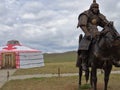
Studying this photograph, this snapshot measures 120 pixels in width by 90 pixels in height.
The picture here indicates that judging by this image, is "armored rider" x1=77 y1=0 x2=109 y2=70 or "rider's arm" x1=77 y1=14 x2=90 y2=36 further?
"rider's arm" x1=77 y1=14 x2=90 y2=36

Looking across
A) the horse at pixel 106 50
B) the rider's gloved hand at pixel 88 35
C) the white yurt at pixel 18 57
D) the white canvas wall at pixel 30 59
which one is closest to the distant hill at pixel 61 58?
the white canvas wall at pixel 30 59

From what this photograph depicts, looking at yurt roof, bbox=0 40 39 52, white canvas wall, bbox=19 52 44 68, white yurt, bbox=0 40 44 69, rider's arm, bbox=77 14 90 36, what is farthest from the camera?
yurt roof, bbox=0 40 39 52

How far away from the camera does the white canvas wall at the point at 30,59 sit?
4025 centimetres

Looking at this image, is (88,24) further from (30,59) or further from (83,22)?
(30,59)

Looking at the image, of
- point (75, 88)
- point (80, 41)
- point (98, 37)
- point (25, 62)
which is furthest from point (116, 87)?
point (25, 62)

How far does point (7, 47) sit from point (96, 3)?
29.2 m

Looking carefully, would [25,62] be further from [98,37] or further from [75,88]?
[98,37]

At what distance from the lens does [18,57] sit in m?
39.8

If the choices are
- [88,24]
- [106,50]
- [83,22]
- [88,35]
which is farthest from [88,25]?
[106,50]

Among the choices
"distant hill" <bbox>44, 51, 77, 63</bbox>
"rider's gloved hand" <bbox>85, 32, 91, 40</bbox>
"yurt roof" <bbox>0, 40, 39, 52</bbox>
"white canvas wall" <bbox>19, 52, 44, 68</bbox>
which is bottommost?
"distant hill" <bbox>44, 51, 77, 63</bbox>

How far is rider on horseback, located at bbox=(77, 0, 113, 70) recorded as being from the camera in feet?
41.9

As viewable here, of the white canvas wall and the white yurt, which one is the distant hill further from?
the white yurt

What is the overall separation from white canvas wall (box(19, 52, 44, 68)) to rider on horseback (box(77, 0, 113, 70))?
1060 inches

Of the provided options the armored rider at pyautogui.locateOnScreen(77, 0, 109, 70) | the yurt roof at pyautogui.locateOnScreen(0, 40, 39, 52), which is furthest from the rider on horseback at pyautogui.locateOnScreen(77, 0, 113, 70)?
the yurt roof at pyautogui.locateOnScreen(0, 40, 39, 52)
